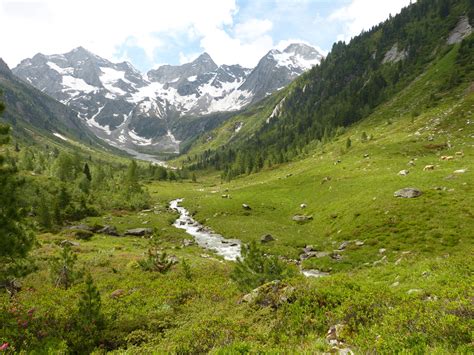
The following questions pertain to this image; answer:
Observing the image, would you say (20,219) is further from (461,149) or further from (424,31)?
(424,31)

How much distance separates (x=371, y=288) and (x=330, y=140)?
12053 centimetres

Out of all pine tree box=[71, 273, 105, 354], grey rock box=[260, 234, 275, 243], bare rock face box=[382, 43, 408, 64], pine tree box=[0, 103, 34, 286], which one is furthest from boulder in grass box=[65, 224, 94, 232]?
bare rock face box=[382, 43, 408, 64]

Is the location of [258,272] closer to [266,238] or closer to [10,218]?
[10,218]

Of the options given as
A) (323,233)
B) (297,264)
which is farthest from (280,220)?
(297,264)

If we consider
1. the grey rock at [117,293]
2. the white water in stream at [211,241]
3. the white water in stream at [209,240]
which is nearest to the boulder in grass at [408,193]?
the white water in stream at [211,241]

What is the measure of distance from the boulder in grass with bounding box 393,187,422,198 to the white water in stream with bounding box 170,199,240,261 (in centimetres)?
2177

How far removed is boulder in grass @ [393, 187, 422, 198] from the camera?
3623 centimetres

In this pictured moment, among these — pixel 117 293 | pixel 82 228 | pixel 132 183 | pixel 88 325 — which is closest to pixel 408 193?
pixel 117 293

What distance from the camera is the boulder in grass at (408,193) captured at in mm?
36228

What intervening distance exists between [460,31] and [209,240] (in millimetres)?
180042

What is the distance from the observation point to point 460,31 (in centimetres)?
15300

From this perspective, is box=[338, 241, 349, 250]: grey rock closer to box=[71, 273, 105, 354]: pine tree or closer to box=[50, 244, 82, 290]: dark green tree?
box=[71, 273, 105, 354]: pine tree

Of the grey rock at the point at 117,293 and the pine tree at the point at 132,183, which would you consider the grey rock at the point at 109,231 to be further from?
the grey rock at the point at 117,293

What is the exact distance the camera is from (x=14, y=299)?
19.5 m
